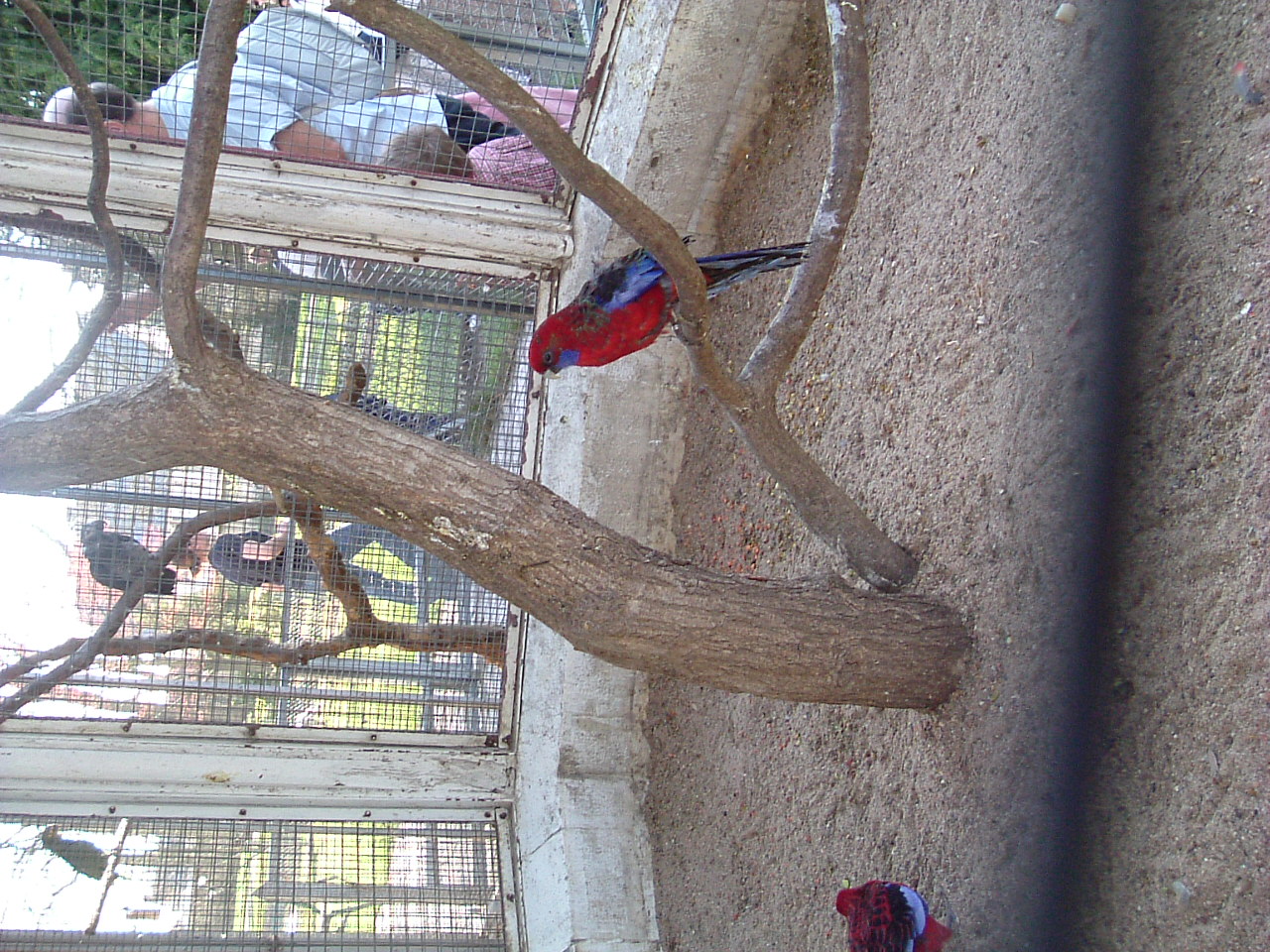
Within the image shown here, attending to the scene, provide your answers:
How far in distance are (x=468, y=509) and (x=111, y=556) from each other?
124 cm

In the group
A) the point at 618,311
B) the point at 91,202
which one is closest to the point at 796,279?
the point at 618,311

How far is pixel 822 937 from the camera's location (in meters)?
1.55

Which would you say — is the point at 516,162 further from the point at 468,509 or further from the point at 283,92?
the point at 468,509

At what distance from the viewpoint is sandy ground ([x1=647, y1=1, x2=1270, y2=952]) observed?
88 cm

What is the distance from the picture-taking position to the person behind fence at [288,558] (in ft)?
6.85

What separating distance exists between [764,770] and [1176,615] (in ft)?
3.20

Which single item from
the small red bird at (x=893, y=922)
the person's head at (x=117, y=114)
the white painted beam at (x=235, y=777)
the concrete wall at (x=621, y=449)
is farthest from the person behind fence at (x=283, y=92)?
the small red bird at (x=893, y=922)

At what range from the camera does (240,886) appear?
191 cm

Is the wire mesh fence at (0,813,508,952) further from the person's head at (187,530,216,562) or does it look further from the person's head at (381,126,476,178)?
the person's head at (381,126,476,178)

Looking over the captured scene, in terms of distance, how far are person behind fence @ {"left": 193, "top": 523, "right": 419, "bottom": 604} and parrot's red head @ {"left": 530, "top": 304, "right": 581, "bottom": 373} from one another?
721 millimetres

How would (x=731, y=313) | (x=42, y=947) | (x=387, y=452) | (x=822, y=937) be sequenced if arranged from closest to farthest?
1. (x=387, y=452)
2. (x=822, y=937)
3. (x=42, y=947)
4. (x=731, y=313)

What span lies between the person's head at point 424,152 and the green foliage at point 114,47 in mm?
423

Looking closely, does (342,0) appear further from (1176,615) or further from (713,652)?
(1176,615)

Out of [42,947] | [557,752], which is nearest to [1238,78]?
[557,752]
